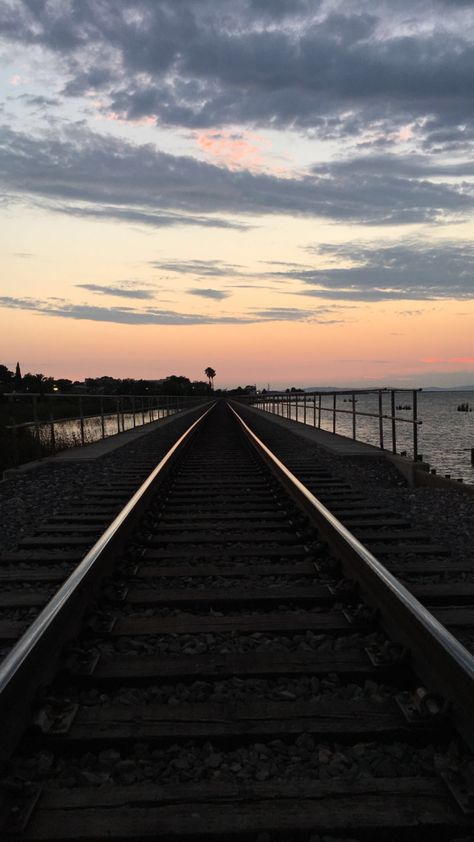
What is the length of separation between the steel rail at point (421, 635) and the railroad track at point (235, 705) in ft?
0.03

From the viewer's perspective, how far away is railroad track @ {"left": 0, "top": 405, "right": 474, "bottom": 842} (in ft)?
6.61

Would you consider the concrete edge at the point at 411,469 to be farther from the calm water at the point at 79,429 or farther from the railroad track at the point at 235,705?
the calm water at the point at 79,429

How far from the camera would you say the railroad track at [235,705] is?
2.01m

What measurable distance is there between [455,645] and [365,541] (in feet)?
9.42

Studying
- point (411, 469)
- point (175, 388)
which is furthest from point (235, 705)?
point (175, 388)

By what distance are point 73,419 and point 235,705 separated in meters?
11.6

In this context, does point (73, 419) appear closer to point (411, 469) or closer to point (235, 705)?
point (411, 469)

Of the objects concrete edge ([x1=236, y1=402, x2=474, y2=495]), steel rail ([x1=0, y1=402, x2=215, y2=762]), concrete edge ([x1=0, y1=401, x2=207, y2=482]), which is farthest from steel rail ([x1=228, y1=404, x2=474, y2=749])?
concrete edge ([x1=0, y1=401, x2=207, y2=482])

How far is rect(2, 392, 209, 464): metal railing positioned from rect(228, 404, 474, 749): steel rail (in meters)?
6.92

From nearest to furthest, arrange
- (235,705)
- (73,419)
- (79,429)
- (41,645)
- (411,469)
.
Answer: (235,705) < (41,645) < (411,469) < (73,419) < (79,429)

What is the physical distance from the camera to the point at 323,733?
2449mm

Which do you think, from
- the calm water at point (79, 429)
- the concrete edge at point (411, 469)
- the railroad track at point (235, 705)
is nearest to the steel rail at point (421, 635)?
the railroad track at point (235, 705)

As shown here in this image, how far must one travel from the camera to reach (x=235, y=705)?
2.68m

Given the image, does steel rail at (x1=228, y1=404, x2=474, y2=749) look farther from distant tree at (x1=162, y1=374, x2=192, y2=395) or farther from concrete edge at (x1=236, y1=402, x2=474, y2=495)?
distant tree at (x1=162, y1=374, x2=192, y2=395)
